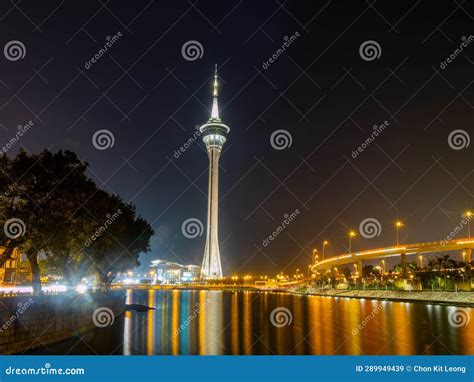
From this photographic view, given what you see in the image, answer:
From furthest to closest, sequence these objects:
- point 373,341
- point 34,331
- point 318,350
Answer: point 373,341
point 318,350
point 34,331

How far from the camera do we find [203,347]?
26.6 meters

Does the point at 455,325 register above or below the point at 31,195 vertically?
below

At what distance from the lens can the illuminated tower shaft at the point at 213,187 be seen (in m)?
160

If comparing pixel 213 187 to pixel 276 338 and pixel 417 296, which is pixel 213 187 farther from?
pixel 276 338

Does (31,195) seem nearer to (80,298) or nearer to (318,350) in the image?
(80,298)

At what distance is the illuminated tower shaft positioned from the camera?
527 feet

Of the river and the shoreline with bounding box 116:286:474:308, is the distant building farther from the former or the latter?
the shoreline with bounding box 116:286:474:308

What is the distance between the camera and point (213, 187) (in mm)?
177750

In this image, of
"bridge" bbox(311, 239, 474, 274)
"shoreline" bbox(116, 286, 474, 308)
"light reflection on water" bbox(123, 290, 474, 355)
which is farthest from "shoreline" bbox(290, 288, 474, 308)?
"light reflection on water" bbox(123, 290, 474, 355)

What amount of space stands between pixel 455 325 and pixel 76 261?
34.2 m

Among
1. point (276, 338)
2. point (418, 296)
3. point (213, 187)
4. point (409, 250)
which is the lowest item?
point (276, 338)

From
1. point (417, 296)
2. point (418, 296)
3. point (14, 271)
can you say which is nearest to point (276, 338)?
point (14, 271)

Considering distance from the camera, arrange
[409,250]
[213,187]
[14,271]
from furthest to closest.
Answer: [213,187], [409,250], [14,271]
